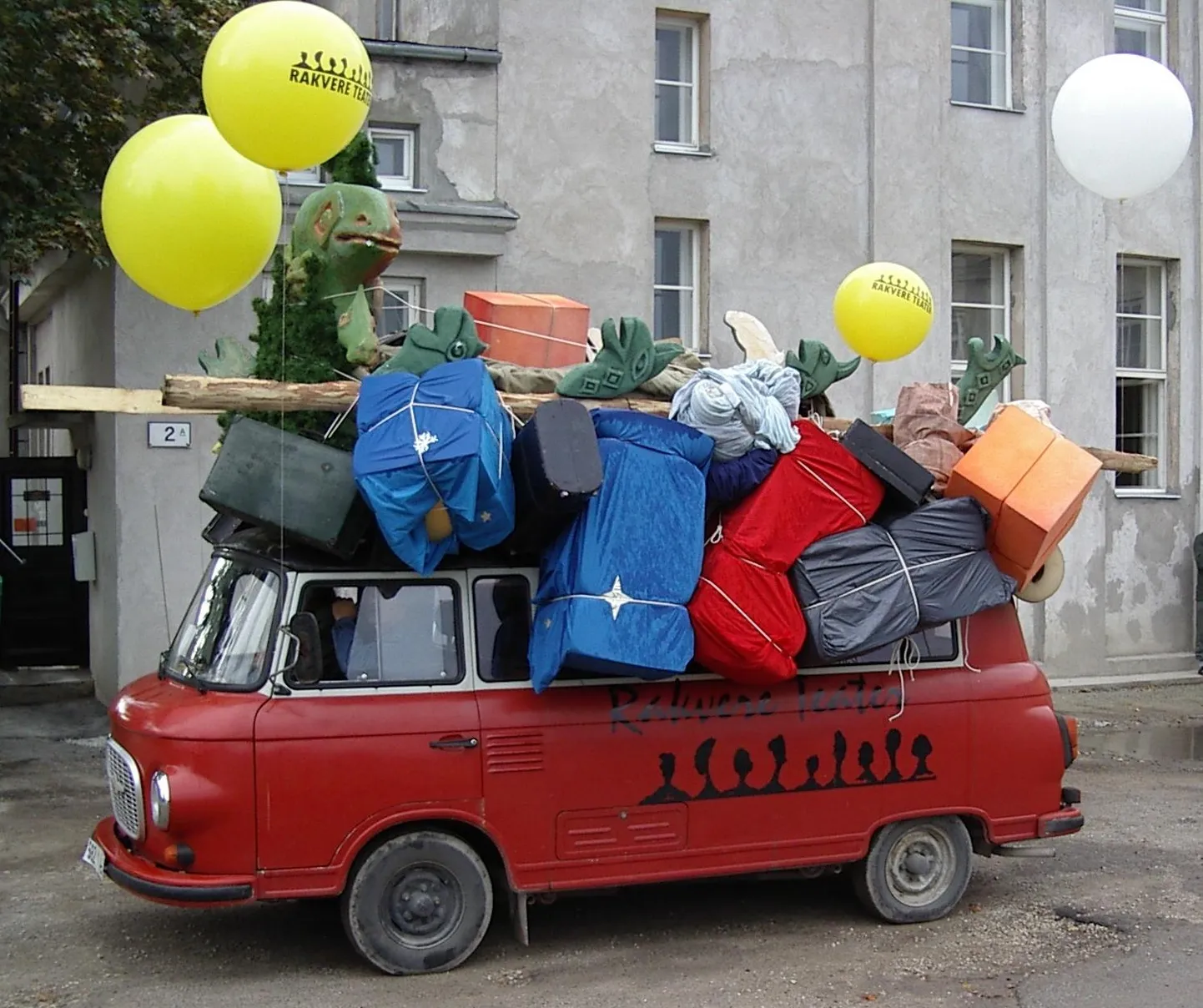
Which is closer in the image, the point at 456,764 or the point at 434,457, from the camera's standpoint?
the point at 434,457

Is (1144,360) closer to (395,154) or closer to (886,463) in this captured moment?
(395,154)

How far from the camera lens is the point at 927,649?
6.94 metres

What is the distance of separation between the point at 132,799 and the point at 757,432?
3091mm

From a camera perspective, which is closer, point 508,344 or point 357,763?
point 357,763

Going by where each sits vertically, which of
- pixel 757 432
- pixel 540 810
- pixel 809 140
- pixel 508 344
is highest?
pixel 809 140

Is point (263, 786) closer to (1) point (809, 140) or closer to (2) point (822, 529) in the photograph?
(2) point (822, 529)

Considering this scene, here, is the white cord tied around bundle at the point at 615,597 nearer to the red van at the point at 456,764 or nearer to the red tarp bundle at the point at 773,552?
the red tarp bundle at the point at 773,552

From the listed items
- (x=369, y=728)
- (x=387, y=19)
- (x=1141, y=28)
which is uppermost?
(x=1141, y=28)

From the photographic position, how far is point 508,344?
7184 mm

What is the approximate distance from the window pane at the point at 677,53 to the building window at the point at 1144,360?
18.6 ft

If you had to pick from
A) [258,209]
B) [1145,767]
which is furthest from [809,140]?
[258,209]

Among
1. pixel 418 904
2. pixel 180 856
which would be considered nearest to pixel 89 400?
pixel 180 856

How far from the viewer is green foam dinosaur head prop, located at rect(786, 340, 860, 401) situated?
6980 mm

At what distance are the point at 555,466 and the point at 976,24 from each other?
448 inches
